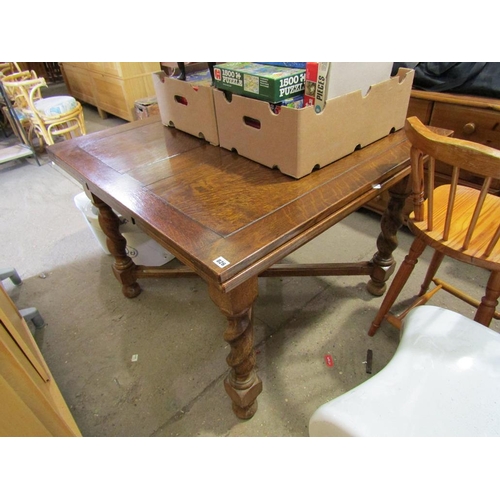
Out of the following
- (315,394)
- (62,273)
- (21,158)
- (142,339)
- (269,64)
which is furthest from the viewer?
(21,158)

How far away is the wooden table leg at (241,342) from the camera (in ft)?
2.58

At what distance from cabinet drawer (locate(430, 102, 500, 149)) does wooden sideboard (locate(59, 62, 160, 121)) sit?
279 cm

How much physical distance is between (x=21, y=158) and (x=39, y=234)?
1.48 metres

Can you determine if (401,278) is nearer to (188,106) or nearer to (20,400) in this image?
(188,106)

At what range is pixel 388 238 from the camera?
1.41 m

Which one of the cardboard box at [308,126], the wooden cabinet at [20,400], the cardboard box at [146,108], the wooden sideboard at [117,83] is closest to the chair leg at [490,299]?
the cardboard box at [308,126]

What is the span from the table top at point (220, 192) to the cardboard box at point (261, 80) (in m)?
0.19

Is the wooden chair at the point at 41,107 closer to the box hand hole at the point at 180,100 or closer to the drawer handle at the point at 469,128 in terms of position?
the box hand hole at the point at 180,100

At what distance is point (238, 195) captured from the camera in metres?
0.84

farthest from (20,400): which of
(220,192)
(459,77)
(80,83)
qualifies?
(80,83)

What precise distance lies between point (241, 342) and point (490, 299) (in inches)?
30.3

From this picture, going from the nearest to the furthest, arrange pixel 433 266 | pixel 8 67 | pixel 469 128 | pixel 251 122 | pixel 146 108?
pixel 251 122
pixel 433 266
pixel 469 128
pixel 146 108
pixel 8 67

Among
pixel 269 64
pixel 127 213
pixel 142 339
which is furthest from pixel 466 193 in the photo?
pixel 142 339

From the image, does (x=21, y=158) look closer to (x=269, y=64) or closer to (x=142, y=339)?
(x=142, y=339)
